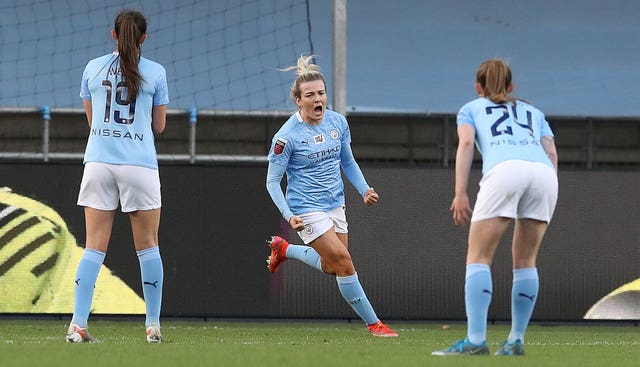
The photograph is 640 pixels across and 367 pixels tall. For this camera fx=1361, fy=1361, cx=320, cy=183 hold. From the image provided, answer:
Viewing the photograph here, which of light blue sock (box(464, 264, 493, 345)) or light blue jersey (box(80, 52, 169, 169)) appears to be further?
light blue jersey (box(80, 52, 169, 169))

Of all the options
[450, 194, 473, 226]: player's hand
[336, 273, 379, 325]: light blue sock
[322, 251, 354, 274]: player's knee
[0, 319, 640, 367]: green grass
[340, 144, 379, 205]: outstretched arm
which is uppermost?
[340, 144, 379, 205]: outstretched arm

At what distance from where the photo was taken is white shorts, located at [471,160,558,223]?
6.40 m

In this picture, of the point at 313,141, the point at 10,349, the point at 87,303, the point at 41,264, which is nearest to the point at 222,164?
the point at 41,264

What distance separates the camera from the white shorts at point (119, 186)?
7336mm

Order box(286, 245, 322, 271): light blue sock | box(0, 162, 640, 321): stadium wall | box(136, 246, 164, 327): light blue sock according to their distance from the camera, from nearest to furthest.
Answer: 1. box(136, 246, 164, 327): light blue sock
2. box(286, 245, 322, 271): light blue sock
3. box(0, 162, 640, 321): stadium wall

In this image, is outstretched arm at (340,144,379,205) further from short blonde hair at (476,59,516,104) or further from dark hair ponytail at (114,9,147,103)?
short blonde hair at (476,59,516,104)

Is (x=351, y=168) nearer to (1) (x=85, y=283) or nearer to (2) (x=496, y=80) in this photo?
(1) (x=85, y=283)

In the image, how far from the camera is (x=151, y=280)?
24.8 ft

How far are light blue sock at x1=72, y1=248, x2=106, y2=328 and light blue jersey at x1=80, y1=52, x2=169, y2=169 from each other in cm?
54

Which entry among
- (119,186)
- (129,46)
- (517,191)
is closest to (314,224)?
(119,186)

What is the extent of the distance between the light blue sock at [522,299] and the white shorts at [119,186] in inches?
81.5

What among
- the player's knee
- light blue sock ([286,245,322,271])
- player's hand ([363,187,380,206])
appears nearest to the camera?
player's hand ([363,187,380,206])

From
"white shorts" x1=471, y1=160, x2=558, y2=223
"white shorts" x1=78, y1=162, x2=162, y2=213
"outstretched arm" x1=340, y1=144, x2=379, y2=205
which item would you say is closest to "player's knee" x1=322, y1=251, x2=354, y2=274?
"outstretched arm" x1=340, y1=144, x2=379, y2=205

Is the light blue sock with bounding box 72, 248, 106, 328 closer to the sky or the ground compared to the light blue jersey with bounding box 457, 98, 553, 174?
closer to the ground
